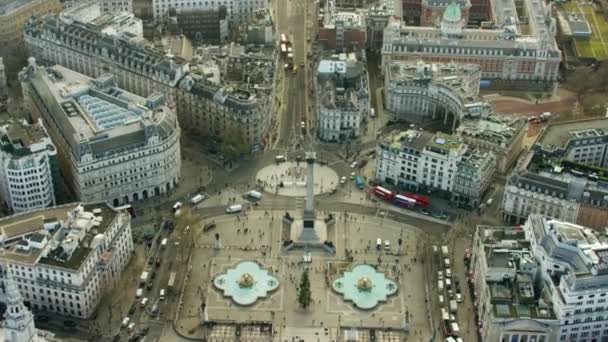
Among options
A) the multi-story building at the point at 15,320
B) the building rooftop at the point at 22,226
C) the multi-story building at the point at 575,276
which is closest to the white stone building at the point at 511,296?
the multi-story building at the point at 575,276

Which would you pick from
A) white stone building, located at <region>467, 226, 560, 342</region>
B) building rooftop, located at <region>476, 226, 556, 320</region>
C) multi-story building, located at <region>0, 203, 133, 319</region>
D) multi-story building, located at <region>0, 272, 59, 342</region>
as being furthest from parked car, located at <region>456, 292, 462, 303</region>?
multi-story building, located at <region>0, 272, 59, 342</region>

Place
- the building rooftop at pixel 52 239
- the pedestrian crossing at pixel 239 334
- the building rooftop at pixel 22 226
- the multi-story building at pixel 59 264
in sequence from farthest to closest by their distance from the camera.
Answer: the building rooftop at pixel 22 226 < the building rooftop at pixel 52 239 < the multi-story building at pixel 59 264 < the pedestrian crossing at pixel 239 334

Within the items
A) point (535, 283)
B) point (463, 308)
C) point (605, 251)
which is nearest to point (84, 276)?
point (463, 308)

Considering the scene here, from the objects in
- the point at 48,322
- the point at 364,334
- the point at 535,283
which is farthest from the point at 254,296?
the point at 535,283

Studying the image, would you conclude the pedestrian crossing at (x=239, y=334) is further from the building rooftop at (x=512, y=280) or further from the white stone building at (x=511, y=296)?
the building rooftop at (x=512, y=280)

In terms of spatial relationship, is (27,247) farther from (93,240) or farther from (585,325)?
(585,325)

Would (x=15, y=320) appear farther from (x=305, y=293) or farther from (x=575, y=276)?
(x=575, y=276)

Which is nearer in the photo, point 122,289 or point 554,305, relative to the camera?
point 554,305

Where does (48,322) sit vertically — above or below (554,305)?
below
